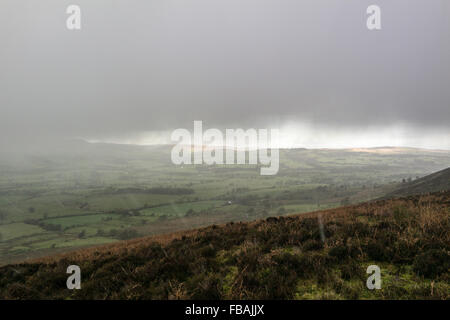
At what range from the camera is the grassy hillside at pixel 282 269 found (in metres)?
4.71

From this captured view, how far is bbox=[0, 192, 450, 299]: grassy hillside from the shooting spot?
4.71 meters

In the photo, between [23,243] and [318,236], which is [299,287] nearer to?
[318,236]

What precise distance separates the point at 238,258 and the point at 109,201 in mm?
127801

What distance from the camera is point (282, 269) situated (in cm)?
563

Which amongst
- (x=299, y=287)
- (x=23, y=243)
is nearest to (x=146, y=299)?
(x=299, y=287)

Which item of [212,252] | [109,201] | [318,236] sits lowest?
[109,201]

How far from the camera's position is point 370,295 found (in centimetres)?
447
